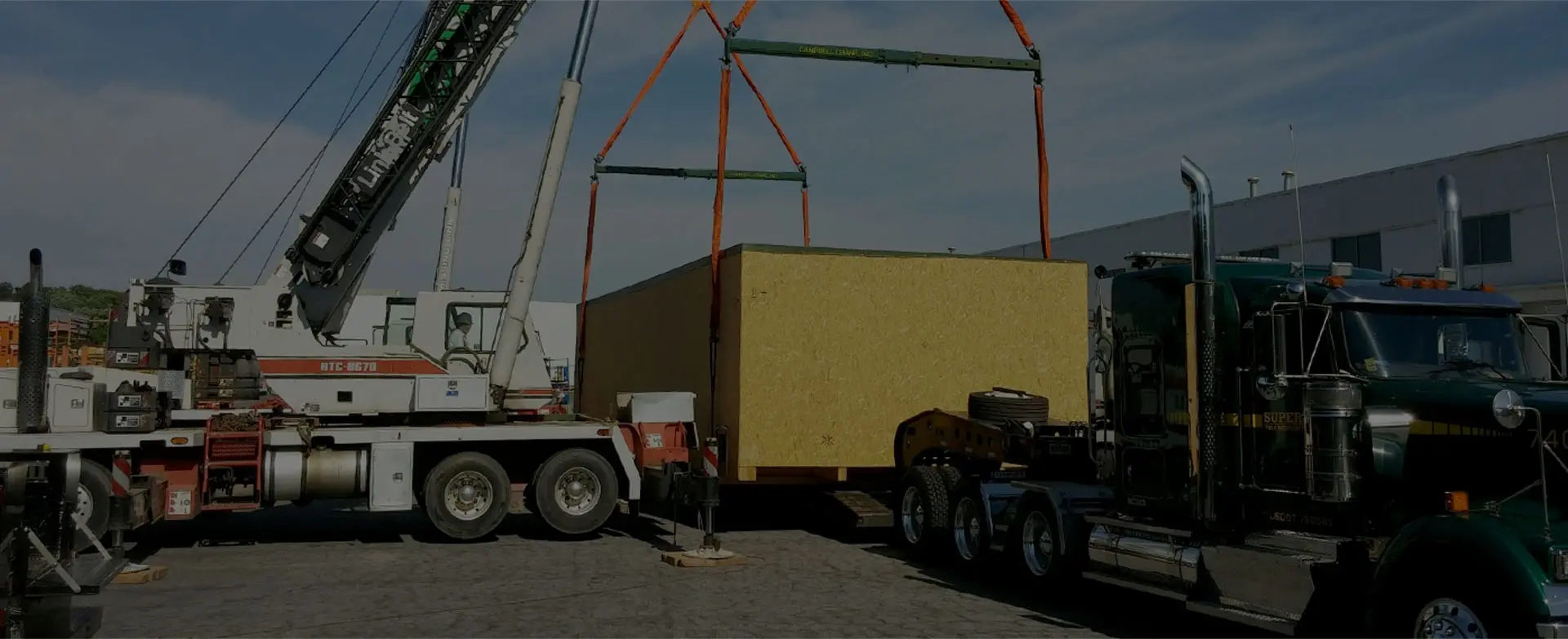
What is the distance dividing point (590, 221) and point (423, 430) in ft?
23.7

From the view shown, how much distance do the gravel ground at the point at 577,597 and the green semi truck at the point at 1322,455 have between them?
0.91 metres

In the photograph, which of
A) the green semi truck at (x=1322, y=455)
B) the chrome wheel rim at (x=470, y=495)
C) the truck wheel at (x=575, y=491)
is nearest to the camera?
the green semi truck at (x=1322, y=455)

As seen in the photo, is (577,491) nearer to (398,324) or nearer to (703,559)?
(703,559)

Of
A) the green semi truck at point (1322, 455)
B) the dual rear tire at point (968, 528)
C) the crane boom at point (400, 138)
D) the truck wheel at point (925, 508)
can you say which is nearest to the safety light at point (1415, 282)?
the green semi truck at point (1322, 455)

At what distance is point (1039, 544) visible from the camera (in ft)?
35.5

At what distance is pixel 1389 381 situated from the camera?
25.7 feet

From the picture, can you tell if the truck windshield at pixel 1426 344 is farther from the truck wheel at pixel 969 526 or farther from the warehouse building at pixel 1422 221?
the warehouse building at pixel 1422 221

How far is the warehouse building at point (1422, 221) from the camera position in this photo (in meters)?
24.1

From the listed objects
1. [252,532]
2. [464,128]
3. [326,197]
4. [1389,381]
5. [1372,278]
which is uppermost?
[464,128]

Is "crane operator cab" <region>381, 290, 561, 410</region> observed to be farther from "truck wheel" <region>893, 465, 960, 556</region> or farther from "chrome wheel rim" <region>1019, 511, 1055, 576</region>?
"chrome wheel rim" <region>1019, 511, 1055, 576</region>

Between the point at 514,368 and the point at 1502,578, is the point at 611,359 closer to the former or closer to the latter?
the point at 514,368

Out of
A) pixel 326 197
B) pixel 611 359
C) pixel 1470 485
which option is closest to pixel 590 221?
pixel 611 359

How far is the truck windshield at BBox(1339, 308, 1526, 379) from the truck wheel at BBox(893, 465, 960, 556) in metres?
5.15

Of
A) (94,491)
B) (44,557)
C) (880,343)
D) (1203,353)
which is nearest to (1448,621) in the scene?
(1203,353)
